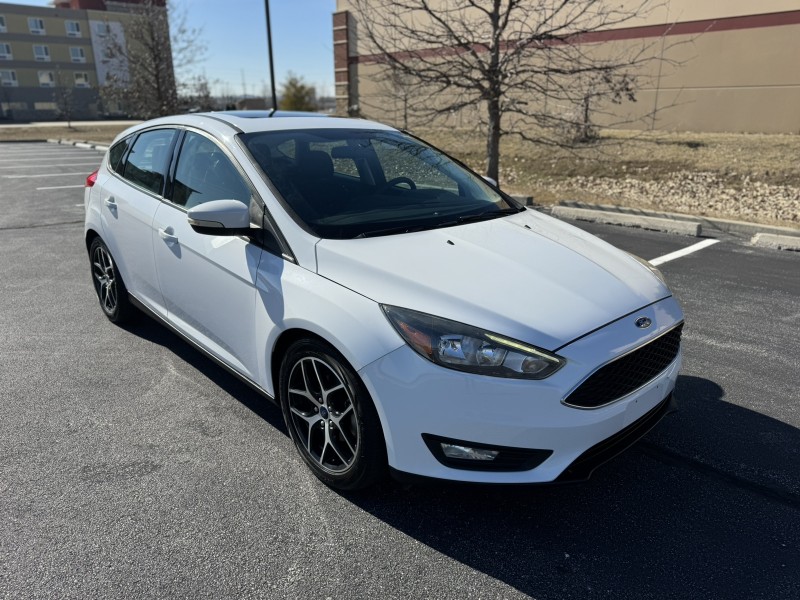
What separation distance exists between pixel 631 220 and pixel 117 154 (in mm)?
7007

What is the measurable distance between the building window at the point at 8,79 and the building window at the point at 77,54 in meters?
6.49

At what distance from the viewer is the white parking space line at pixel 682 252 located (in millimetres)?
6684

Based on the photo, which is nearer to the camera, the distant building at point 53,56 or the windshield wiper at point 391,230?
the windshield wiper at point 391,230

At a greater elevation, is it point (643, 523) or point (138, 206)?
point (138, 206)

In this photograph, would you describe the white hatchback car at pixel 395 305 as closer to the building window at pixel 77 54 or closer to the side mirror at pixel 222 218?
the side mirror at pixel 222 218

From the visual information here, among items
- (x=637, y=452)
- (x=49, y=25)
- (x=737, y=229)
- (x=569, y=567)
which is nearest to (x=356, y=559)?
(x=569, y=567)

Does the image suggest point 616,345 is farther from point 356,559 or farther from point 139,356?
point 139,356

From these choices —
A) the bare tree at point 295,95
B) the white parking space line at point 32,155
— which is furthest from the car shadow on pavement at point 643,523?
the bare tree at point 295,95

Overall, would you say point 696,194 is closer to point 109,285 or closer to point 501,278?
point 501,278

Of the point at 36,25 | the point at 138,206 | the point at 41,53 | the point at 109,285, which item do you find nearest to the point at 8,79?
the point at 41,53

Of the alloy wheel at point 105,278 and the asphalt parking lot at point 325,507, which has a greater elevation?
the alloy wheel at point 105,278

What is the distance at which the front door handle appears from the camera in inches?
137

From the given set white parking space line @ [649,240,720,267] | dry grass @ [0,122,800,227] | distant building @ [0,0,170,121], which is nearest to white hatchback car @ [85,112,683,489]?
white parking space line @ [649,240,720,267]

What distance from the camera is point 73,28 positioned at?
6700 centimetres
